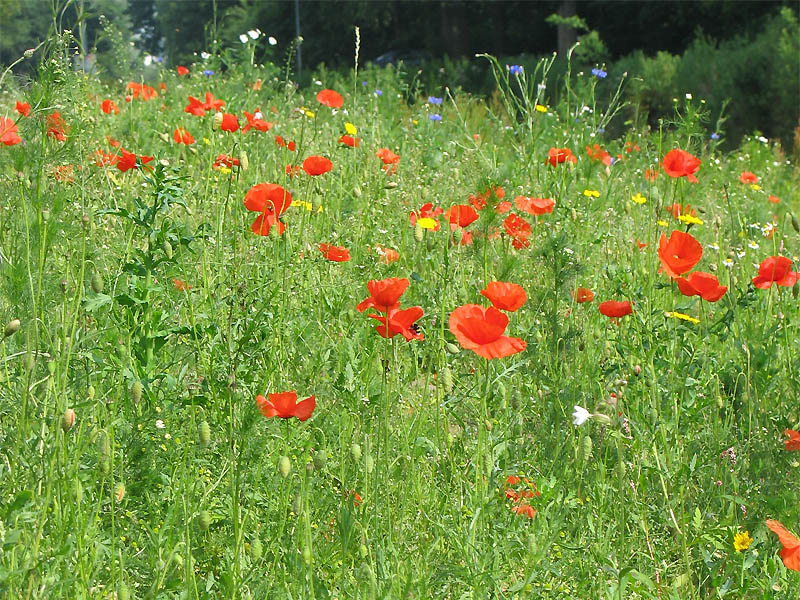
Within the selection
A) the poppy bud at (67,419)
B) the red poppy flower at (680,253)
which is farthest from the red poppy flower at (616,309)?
the poppy bud at (67,419)

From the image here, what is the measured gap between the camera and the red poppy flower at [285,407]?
1550 millimetres

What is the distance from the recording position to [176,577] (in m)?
1.65

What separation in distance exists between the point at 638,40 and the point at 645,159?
1904cm

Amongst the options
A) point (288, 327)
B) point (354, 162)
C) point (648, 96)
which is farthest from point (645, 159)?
point (648, 96)

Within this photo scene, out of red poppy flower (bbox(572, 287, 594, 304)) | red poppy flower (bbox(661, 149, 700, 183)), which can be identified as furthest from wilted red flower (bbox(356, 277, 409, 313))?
red poppy flower (bbox(661, 149, 700, 183))

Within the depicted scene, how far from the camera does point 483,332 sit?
68.1 inches

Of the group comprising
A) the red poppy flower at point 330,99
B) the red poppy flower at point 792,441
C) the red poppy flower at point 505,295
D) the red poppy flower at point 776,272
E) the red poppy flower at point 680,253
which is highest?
the red poppy flower at point 505,295

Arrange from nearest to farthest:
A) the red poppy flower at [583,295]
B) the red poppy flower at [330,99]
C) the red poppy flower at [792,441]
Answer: the red poppy flower at [792,441]
the red poppy flower at [583,295]
the red poppy flower at [330,99]

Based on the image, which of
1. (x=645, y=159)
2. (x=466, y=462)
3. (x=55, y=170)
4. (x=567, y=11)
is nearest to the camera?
(x=466, y=462)

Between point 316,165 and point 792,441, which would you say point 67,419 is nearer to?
point 316,165

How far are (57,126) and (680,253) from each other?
1637mm

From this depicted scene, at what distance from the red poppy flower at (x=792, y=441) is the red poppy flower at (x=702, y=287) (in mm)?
348

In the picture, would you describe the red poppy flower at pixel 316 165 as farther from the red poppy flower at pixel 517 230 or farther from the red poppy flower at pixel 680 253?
the red poppy flower at pixel 680 253

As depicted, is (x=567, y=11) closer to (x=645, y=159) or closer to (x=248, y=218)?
(x=645, y=159)
